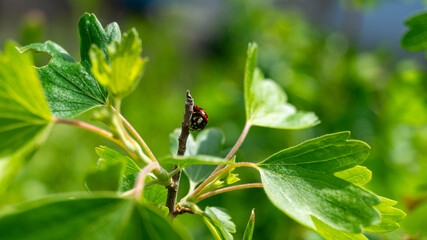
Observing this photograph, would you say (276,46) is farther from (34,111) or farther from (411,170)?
(34,111)

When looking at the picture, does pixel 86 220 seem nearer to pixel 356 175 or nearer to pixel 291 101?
pixel 356 175

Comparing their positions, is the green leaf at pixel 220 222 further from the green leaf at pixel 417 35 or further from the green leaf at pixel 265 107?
the green leaf at pixel 417 35

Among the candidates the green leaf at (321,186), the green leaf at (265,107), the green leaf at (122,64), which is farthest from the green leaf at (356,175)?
the green leaf at (122,64)

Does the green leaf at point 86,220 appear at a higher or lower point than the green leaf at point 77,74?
lower

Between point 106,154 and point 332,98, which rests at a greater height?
point 332,98

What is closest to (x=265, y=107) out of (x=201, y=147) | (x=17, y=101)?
(x=201, y=147)

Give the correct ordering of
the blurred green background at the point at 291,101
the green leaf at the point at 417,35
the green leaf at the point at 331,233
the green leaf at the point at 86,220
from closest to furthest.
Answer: the green leaf at the point at 86,220 < the green leaf at the point at 331,233 < the green leaf at the point at 417,35 < the blurred green background at the point at 291,101

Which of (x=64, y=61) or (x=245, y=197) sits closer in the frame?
(x=64, y=61)

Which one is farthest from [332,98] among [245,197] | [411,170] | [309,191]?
[309,191]
